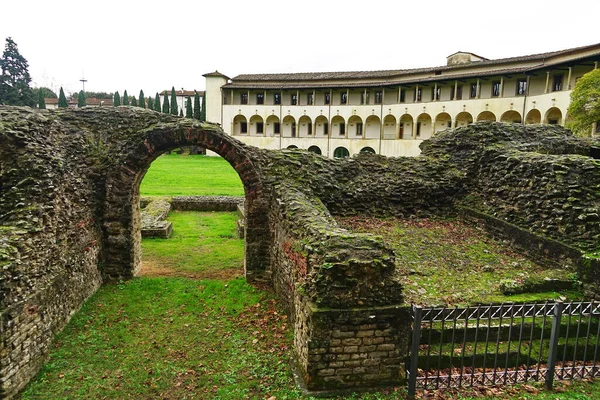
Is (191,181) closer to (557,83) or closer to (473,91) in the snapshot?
(473,91)

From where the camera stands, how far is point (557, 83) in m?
32.2

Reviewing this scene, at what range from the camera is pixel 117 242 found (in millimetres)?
10016

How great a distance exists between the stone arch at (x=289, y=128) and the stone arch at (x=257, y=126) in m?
2.56

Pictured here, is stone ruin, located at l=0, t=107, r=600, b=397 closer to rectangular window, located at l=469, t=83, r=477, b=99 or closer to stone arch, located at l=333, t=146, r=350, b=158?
rectangular window, located at l=469, t=83, r=477, b=99

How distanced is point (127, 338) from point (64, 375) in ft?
3.97

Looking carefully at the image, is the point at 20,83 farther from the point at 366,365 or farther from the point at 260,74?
the point at 366,365

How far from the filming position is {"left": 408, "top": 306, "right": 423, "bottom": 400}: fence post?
520 cm

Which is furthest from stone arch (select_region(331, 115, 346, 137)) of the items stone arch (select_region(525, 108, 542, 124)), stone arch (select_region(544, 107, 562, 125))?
stone arch (select_region(544, 107, 562, 125))

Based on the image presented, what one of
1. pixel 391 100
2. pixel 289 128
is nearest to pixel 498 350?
pixel 391 100

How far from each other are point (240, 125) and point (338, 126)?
12.2m

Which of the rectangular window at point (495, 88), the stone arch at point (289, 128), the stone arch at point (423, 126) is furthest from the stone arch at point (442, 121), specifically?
the stone arch at point (289, 128)

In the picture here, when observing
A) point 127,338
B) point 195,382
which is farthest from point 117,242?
point 195,382

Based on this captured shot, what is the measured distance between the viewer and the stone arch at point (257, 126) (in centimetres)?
5106

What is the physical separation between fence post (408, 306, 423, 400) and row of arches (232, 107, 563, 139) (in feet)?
115
